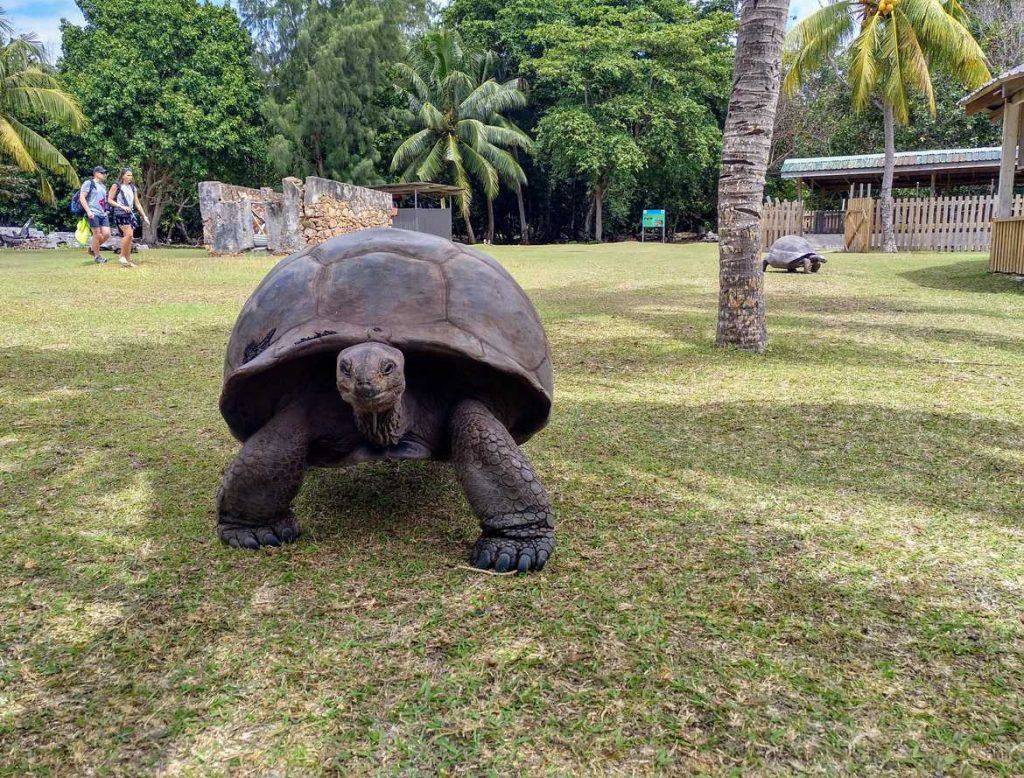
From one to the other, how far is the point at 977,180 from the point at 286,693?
96.4 ft

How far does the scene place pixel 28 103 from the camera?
66.2 feet

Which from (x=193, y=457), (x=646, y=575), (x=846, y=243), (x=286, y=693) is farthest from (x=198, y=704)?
(x=846, y=243)

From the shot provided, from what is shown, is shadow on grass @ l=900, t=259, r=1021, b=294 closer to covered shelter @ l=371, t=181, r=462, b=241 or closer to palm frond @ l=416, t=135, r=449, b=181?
covered shelter @ l=371, t=181, r=462, b=241

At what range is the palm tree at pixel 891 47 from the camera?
56.0 feet

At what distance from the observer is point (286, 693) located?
5.05ft

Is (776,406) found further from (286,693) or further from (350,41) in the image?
(350,41)

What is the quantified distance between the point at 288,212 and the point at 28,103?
9.30 meters

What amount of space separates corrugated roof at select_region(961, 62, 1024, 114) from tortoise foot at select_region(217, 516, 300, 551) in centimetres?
1112

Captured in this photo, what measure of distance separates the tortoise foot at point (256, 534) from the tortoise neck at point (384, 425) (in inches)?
16.1

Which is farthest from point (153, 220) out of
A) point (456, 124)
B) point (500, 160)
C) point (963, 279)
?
point (963, 279)

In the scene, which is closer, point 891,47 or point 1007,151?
point 1007,151

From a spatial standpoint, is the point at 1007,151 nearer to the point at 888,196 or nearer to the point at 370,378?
the point at 888,196

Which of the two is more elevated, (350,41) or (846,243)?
(350,41)

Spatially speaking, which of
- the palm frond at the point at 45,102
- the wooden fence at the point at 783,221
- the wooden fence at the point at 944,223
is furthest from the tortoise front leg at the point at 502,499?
the palm frond at the point at 45,102
